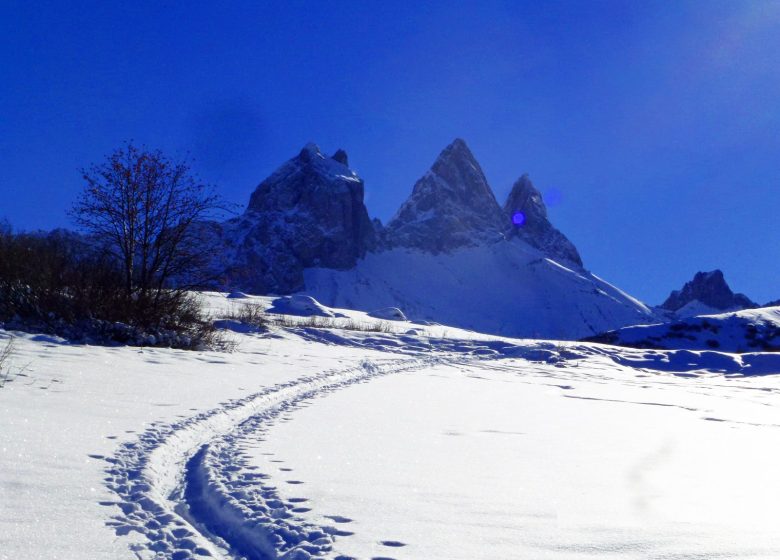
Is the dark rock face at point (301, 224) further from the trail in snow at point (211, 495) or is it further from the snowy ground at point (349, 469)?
the trail in snow at point (211, 495)

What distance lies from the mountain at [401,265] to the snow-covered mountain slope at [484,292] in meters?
0.30

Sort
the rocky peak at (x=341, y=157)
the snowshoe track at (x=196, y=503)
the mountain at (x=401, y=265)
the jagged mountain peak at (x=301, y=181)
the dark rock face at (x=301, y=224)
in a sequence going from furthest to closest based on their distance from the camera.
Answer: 1. the rocky peak at (x=341, y=157)
2. the jagged mountain peak at (x=301, y=181)
3. the dark rock face at (x=301, y=224)
4. the mountain at (x=401, y=265)
5. the snowshoe track at (x=196, y=503)

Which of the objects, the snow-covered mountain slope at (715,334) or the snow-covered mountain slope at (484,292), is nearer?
the snow-covered mountain slope at (715,334)

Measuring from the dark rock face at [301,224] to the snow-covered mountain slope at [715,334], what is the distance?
390ft

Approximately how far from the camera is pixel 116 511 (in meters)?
3.05

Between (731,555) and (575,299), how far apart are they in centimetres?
15654

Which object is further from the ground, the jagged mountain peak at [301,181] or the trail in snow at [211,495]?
the jagged mountain peak at [301,181]

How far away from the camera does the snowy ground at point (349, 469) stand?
2791 millimetres

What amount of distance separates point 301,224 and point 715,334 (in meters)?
137

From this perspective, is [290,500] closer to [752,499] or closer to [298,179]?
[752,499]

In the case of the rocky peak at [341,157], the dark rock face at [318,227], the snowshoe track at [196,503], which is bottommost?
the snowshoe track at [196,503]

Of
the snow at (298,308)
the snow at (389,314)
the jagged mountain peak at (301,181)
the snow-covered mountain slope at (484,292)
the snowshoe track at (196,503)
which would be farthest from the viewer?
the jagged mountain peak at (301,181)

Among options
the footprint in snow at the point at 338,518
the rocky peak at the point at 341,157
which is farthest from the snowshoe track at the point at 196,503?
the rocky peak at the point at 341,157

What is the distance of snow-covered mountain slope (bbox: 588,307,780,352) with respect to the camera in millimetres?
22844
